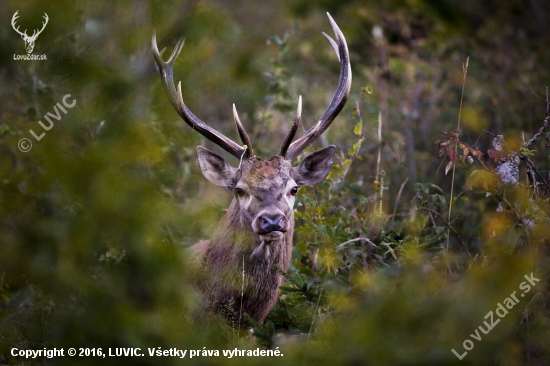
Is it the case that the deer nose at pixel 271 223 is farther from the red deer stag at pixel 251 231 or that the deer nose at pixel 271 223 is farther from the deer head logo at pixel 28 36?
the deer head logo at pixel 28 36

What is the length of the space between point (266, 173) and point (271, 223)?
0.67 m

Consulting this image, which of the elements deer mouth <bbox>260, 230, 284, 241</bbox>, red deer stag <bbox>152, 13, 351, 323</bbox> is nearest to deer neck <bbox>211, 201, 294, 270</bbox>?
red deer stag <bbox>152, 13, 351, 323</bbox>

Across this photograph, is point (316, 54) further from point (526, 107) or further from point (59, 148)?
point (59, 148)

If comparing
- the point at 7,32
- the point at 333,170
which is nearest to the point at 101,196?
the point at 7,32

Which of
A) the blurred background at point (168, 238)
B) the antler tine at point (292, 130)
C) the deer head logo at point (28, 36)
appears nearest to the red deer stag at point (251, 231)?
the antler tine at point (292, 130)

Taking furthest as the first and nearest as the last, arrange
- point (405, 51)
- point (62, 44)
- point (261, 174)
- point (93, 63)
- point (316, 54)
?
point (316, 54)
point (405, 51)
point (261, 174)
point (62, 44)
point (93, 63)

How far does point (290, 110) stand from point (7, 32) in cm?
545

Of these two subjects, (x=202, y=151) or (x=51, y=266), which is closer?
(x=51, y=266)

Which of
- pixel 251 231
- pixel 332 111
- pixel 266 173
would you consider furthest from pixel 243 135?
pixel 332 111

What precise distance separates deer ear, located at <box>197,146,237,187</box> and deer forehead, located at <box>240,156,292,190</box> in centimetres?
27

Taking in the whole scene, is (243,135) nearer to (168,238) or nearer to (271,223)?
(271,223)

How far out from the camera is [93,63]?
257 cm

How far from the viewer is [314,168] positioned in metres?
6.35

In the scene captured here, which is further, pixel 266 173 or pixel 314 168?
pixel 314 168
